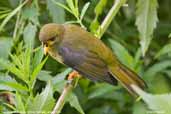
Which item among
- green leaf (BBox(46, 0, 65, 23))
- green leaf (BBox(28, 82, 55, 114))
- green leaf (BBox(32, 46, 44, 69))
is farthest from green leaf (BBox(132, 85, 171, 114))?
green leaf (BBox(46, 0, 65, 23))

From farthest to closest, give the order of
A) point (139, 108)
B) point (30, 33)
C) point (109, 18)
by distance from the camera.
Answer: point (139, 108)
point (30, 33)
point (109, 18)

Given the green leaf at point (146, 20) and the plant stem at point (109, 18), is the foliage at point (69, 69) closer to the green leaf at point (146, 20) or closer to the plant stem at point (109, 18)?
the green leaf at point (146, 20)

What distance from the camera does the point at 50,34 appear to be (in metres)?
2.76

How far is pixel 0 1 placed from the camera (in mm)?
3211

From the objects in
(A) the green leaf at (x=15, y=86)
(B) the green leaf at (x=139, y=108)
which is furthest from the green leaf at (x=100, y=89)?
(A) the green leaf at (x=15, y=86)

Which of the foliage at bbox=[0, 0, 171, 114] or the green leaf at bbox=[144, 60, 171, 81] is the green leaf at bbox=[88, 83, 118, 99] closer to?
the foliage at bbox=[0, 0, 171, 114]

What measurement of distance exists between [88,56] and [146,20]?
363 mm

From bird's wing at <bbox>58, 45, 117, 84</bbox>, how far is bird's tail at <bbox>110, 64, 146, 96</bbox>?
0.04m

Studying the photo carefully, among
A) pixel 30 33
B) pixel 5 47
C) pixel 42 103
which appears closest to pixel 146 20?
pixel 30 33

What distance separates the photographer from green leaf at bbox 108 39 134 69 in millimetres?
2949

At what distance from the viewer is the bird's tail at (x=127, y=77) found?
8.54 ft

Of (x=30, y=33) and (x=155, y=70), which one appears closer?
(x=30, y=33)

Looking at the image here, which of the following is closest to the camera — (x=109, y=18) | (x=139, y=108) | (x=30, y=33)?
(x=109, y=18)

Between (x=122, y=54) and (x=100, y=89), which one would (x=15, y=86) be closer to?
(x=100, y=89)
